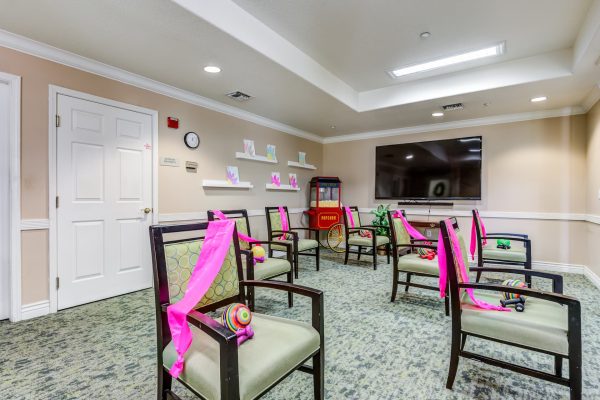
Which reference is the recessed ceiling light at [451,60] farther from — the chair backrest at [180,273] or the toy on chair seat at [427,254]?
the chair backrest at [180,273]

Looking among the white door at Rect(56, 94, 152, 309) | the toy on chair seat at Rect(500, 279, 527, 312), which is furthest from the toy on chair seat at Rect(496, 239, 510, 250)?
the white door at Rect(56, 94, 152, 309)

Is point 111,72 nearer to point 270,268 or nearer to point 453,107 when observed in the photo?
point 270,268

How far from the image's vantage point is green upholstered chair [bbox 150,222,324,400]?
1.04 metres

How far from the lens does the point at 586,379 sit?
1.74 metres

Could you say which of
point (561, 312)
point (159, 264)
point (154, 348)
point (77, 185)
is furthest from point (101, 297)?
point (561, 312)

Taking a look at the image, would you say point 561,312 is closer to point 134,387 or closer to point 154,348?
point 134,387

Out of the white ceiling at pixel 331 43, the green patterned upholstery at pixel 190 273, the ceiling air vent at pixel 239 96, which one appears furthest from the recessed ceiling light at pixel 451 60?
the green patterned upholstery at pixel 190 273

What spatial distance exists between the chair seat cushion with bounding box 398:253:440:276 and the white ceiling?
2.10 metres

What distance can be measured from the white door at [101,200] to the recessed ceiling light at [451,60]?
9.93 feet

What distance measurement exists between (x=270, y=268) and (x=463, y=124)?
13.5 feet

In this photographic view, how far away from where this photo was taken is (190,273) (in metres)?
1.43

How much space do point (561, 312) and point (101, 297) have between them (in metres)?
3.67

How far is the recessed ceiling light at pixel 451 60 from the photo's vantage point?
3.11 metres

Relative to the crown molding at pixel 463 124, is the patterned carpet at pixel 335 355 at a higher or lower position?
lower
